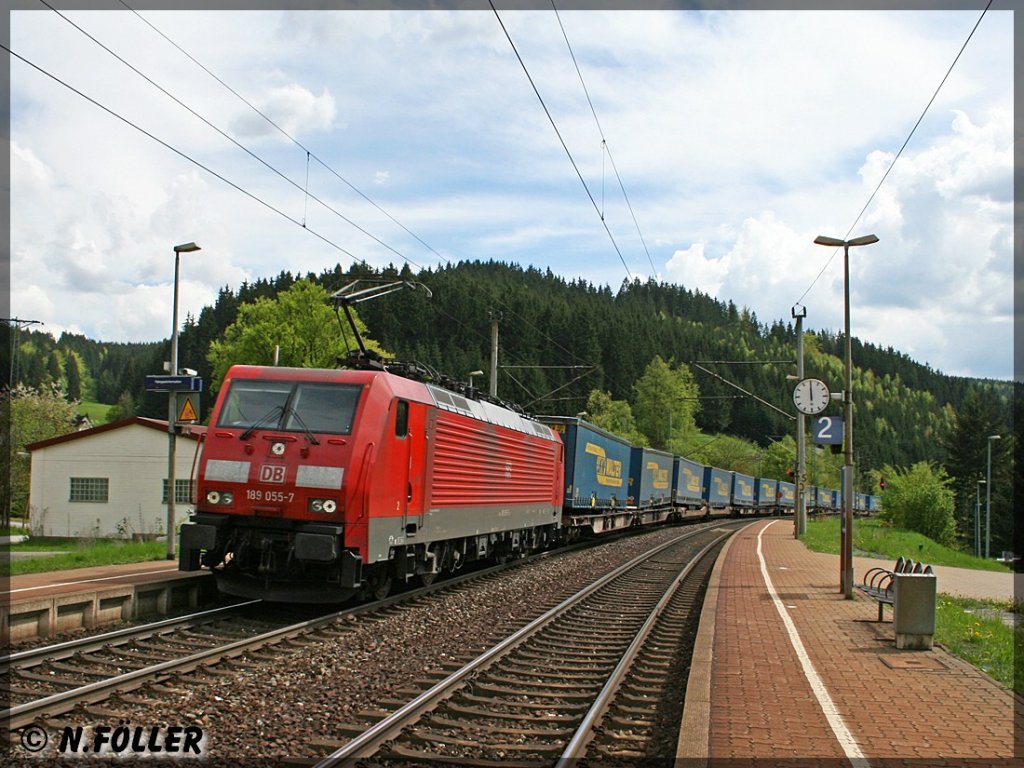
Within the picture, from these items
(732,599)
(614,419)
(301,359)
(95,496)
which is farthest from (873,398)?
(732,599)

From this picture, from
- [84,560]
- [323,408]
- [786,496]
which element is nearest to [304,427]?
[323,408]

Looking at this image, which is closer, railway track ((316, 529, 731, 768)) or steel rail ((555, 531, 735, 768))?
steel rail ((555, 531, 735, 768))

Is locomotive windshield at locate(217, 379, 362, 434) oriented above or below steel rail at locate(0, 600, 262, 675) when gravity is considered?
above

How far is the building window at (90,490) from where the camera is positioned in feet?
113

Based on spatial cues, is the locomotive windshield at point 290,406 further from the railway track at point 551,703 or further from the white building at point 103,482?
the white building at point 103,482

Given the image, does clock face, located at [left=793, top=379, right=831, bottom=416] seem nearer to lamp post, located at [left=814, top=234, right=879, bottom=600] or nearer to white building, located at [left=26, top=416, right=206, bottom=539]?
lamp post, located at [left=814, top=234, right=879, bottom=600]

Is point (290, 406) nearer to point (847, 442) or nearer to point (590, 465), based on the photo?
point (847, 442)

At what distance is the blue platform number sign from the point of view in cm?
1549

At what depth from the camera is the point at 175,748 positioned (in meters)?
6.16

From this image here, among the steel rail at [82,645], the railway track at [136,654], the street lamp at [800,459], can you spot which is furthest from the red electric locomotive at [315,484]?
the street lamp at [800,459]

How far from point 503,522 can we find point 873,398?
158471 millimetres

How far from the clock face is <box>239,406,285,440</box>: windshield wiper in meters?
9.63

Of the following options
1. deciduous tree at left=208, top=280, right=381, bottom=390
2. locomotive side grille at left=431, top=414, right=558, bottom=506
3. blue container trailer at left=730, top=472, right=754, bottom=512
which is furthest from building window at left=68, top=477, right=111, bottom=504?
blue container trailer at left=730, top=472, right=754, bottom=512

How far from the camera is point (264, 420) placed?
1197 centimetres
